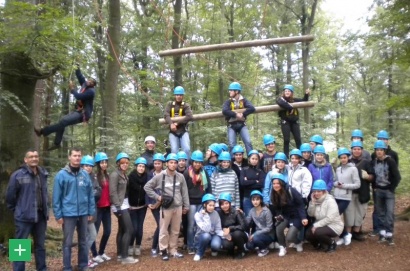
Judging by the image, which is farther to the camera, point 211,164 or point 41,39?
point 211,164

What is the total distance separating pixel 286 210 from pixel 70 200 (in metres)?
3.76

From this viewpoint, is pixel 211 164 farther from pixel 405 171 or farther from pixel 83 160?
pixel 405 171

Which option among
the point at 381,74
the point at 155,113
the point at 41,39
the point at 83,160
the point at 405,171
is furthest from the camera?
the point at 381,74

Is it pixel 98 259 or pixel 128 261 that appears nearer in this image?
pixel 128 261

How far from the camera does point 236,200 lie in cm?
747

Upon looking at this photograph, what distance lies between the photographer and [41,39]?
5828mm

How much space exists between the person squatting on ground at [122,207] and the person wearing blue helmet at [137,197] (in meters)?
0.24

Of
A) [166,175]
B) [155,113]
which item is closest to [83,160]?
[166,175]

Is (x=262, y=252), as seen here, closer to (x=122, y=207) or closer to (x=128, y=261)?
(x=128, y=261)

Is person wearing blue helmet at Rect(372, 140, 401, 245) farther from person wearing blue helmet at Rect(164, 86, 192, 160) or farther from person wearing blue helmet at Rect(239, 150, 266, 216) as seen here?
person wearing blue helmet at Rect(164, 86, 192, 160)

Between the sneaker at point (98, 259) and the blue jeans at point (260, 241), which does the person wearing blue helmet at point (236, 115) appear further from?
the sneaker at point (98, 259)

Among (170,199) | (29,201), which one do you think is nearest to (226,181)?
(170,199)

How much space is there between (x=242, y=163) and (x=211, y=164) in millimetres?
624

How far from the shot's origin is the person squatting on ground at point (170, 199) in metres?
7.02
